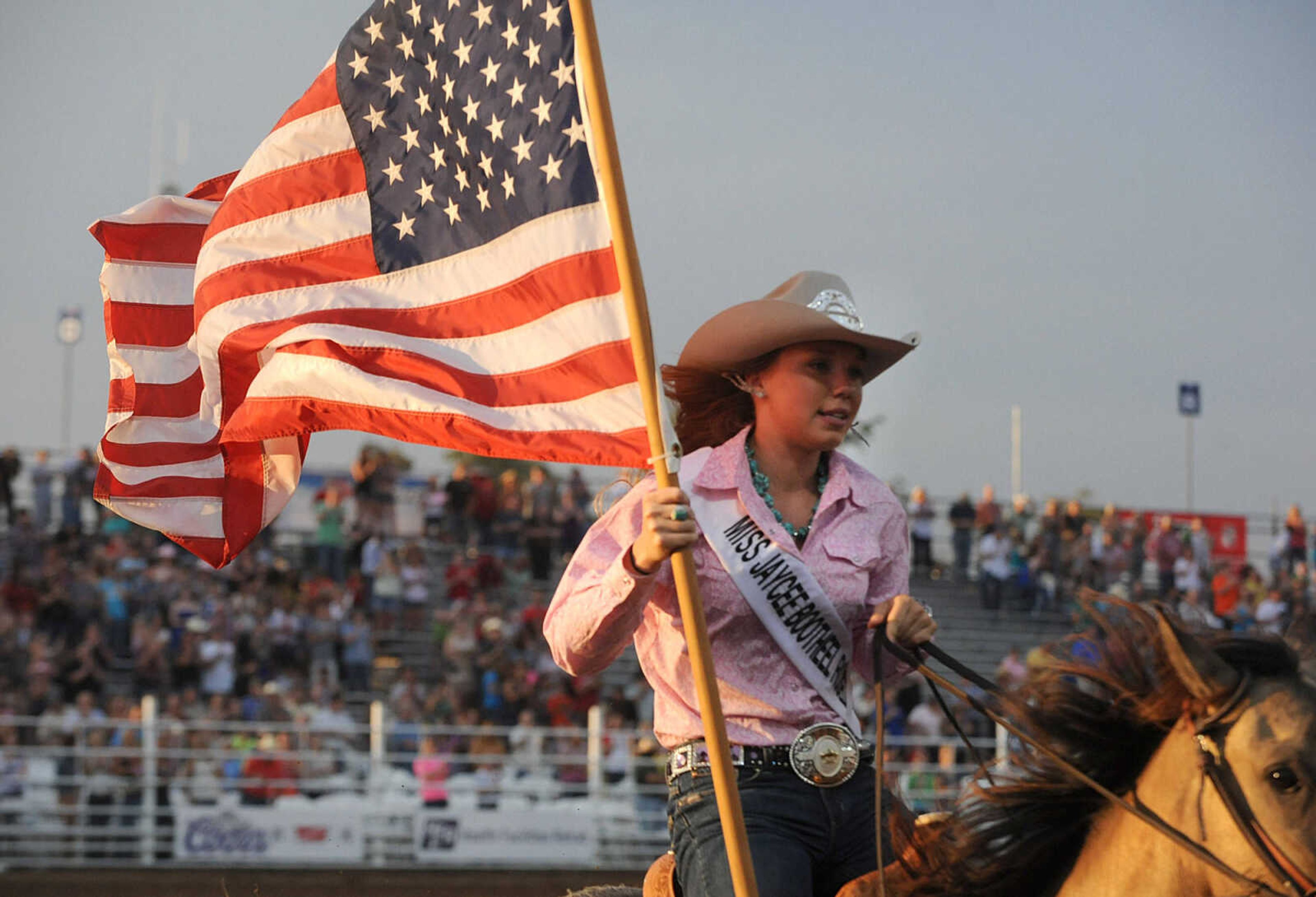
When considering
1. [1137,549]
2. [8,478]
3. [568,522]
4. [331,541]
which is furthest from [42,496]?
[1137,549]

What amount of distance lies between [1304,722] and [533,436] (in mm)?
A: 1790

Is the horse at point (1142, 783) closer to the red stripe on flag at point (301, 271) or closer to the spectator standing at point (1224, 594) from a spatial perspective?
the red stripe on flag at point (301, 271)

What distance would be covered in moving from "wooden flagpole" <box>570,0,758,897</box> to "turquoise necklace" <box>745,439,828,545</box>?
40cm

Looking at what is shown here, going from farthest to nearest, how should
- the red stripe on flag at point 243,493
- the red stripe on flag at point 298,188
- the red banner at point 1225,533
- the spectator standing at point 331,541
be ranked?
the red banner at point 1225,533, the spectator standing at point 331,541, the red stripe on flag at point 243,493, the red stripe on flag at point 298,188

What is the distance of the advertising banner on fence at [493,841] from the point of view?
49.1 feet

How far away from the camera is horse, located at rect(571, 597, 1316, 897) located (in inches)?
113

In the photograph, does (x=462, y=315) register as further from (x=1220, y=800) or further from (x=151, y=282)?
(x=1220, y=800)

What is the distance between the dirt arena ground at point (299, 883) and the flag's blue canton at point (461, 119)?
9488 millimetres

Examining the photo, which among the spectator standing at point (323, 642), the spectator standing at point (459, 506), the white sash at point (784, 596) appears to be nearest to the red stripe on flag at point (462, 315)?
the white sash at point (784, 596)

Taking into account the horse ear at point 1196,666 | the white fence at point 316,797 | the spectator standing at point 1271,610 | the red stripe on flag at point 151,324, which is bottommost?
the white fence at point 316,797

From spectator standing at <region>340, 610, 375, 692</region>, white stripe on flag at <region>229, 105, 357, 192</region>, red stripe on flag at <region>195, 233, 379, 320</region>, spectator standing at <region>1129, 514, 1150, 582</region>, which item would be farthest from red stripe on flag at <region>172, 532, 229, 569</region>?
spectator standing at <region>1129, 514, 1150, 582</region>

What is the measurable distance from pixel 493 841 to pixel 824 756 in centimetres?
1196

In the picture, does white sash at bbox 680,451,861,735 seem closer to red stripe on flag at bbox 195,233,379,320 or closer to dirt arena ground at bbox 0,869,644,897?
red stripe on flag at bbox 195,233,379,320

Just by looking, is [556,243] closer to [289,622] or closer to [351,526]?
[289,622]
